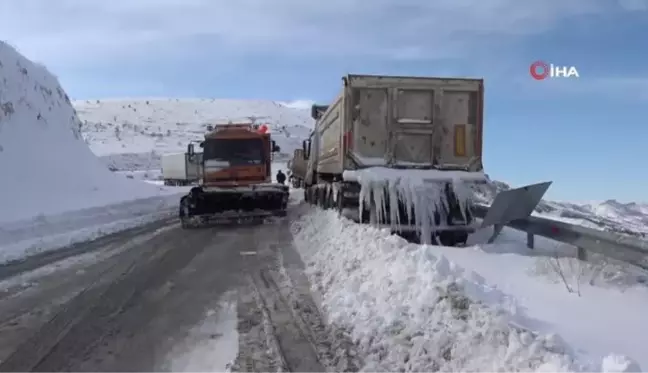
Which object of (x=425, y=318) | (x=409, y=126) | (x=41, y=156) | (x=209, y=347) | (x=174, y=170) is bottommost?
(x=209, y=347)

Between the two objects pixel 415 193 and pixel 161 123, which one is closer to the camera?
pixel 415 193

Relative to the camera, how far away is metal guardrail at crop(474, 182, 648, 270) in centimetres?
671

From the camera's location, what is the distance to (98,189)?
25.3 metres

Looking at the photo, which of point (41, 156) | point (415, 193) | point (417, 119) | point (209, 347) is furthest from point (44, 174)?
point (209, 347)

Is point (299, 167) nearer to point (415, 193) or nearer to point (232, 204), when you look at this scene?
point (232, 204)

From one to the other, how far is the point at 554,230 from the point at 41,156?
68.4 ft

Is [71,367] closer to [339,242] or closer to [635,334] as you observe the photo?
[635,334]

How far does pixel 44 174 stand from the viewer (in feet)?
73.2

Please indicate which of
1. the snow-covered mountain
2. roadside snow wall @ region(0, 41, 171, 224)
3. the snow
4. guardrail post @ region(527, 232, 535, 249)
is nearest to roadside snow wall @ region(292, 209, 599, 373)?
the snow

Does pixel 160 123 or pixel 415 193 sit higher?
pixel 160 123

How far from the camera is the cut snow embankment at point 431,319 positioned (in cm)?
422

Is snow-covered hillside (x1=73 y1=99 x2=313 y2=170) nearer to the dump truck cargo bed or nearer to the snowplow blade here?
the snowplow blade

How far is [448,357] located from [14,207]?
16035mm

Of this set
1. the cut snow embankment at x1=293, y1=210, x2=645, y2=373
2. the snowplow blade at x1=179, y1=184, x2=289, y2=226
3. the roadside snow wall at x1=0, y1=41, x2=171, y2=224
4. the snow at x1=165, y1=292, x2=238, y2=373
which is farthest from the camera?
the roadside snow wall at x1=0, y1=41, x2=171, y2=224
